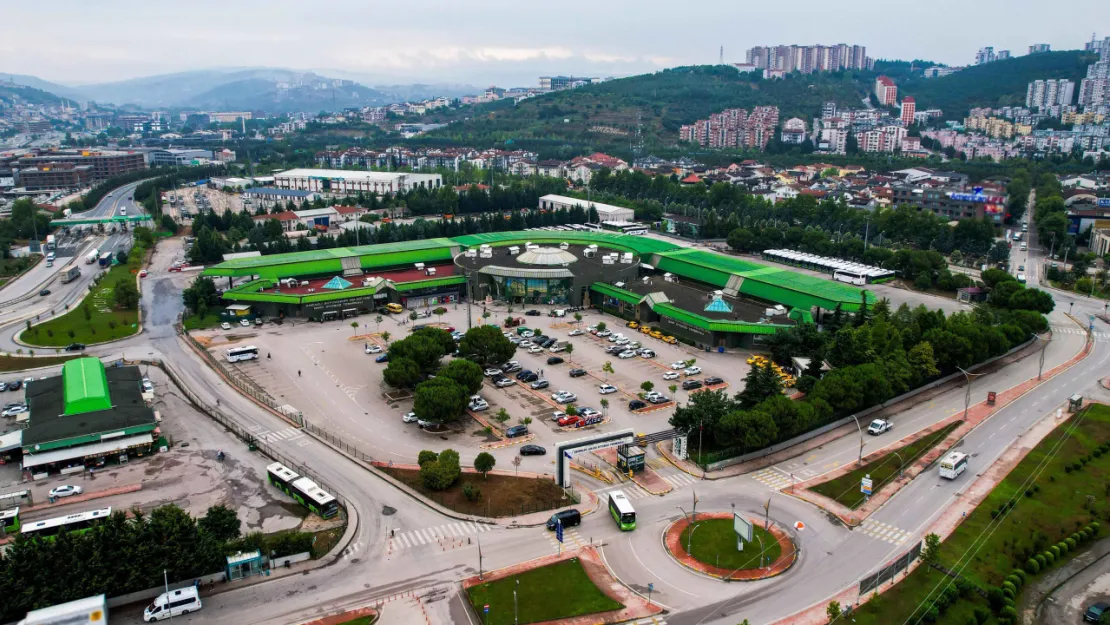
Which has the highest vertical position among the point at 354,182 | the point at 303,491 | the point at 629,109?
the point at 629,109

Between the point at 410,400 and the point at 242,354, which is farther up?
the point at 242,354

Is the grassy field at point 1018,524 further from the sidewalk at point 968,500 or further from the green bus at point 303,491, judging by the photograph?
the green bus at point 303,491

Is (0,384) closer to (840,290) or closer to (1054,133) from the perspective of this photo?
(840,290)

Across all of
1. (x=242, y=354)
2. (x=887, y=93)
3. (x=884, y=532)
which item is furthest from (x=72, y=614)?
(x=887, y=93)

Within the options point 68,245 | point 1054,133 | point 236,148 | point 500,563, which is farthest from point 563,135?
point 500,563

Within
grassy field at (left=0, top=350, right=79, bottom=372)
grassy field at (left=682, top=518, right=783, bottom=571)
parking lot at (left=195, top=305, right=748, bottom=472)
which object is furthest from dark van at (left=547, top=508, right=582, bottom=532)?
grassy field at (left=0, top=350, right=79, bottom=372)

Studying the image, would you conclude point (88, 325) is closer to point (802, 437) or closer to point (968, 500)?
point (802, 437)
